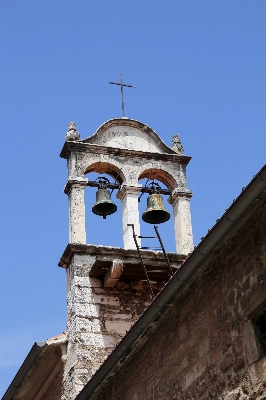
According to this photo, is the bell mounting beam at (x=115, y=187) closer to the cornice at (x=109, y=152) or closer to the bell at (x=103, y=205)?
the bell at (x=103, y=205)

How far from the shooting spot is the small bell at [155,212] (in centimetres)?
1073

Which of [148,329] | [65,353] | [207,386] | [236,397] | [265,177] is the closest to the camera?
[265,177]

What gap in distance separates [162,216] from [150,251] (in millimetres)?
656

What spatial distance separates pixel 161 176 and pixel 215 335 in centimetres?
564

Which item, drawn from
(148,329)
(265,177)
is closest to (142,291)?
(148,329)

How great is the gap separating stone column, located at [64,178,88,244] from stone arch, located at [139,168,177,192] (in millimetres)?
1010

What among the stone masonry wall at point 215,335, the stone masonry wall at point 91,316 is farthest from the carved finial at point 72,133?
the stone masonry wall at point 215,335

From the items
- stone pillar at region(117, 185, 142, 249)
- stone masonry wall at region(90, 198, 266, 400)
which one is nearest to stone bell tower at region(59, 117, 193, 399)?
stone pillar at region(117, 185, 142, 249)

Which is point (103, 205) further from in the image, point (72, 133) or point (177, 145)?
point (177, 145)

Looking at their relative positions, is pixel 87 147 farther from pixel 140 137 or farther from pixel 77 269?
pixel 77 269

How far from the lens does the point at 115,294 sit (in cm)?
1026

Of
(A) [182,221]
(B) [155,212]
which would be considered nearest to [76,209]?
(B) [155,212]

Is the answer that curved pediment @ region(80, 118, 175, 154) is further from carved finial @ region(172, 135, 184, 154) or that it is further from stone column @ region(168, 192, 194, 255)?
stone column @ region(168, 192, 194, 255)

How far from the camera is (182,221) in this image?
1112 cm
